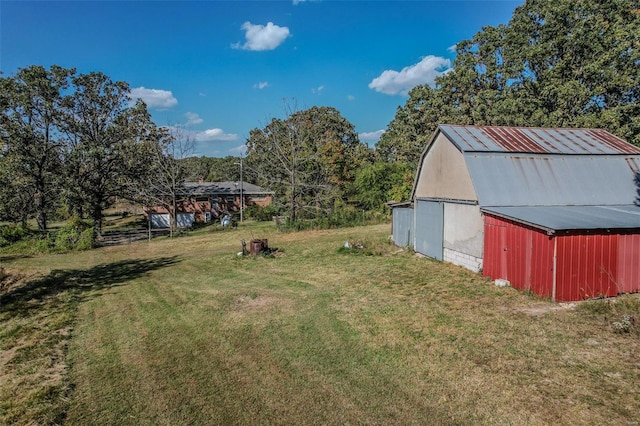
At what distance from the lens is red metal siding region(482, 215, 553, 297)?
9.65 m

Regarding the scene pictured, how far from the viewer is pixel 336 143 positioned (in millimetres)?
37219

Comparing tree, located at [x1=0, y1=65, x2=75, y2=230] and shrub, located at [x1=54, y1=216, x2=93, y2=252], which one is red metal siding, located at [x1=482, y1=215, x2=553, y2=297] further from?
tree, located at [x1=0, y1=65, x2=75, y2=230]

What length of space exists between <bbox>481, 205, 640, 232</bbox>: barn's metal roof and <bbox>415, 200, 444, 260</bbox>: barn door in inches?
127

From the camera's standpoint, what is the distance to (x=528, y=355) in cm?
658

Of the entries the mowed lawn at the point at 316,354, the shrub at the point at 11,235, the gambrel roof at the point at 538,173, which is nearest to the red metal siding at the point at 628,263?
the mowed lawn at the point at 316,354

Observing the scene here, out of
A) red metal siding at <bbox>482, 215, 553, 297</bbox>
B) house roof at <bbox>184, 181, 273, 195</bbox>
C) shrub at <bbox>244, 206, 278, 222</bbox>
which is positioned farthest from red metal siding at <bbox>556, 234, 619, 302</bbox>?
house roof at <bbox>184, 181, 273, 195</bbox>

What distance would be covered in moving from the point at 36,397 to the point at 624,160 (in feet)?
63.2

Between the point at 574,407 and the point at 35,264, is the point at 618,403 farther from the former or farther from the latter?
the point at 35,264

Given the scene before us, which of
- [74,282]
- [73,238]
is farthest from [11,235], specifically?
[74,282]

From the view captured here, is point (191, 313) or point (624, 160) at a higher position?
point (624, 160)

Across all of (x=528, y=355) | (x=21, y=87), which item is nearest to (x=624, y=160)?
(x=528, y=355)

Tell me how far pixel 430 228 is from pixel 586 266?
22.4 ft

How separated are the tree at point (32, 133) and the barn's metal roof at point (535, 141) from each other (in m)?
29.3

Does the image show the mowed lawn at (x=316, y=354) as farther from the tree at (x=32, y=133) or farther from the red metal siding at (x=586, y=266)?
the tree at (x=32, y=133)
